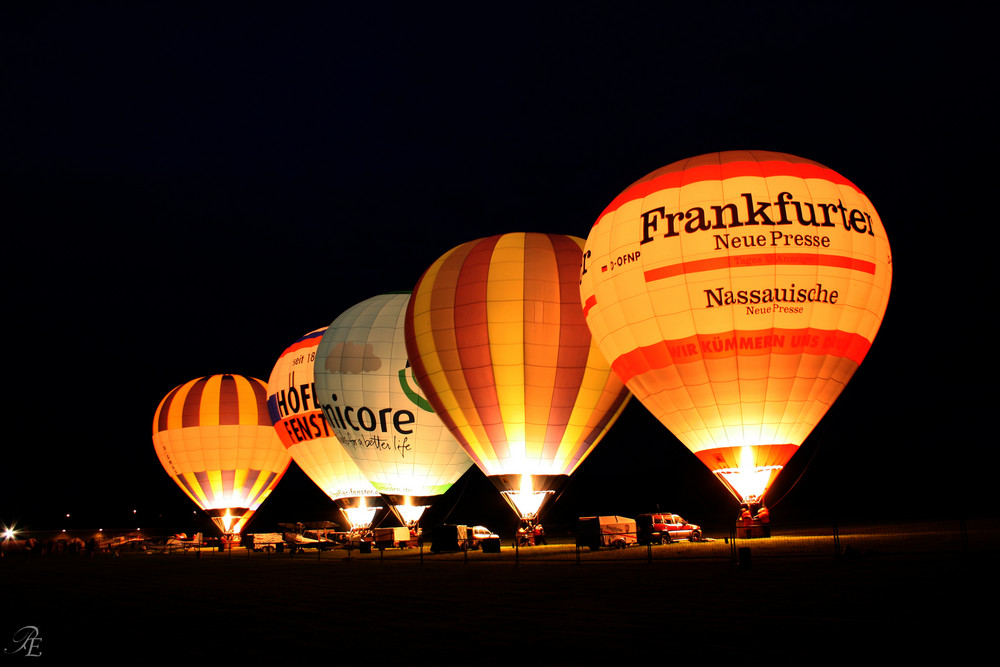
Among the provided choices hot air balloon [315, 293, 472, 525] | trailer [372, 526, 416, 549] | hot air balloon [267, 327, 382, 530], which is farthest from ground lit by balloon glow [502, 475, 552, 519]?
hot air balloon [267, 327, 382, 530]

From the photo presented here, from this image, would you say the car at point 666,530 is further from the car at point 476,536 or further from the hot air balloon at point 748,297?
the car at point 476,536

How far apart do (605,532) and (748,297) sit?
820 cm

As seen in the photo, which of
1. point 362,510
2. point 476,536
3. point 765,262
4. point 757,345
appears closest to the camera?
point 765,262

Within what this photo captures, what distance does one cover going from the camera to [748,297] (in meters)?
19.8

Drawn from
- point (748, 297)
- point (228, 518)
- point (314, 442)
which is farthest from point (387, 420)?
point (748, 297)

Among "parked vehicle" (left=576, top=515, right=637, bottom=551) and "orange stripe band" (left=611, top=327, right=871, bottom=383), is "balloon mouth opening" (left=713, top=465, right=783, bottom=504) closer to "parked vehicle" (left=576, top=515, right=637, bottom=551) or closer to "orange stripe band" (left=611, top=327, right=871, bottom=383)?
"orange stripe band" (left=611, top=327, right=871, bottom=383)

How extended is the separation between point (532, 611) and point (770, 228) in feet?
40.7

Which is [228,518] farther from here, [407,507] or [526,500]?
[526,500]

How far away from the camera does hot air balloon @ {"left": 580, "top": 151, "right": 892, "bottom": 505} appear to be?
19.8 metres

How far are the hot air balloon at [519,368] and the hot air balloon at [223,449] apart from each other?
18303 mm

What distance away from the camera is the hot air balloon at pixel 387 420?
31.2 m

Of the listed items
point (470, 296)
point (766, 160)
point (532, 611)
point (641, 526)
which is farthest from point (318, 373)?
point (532, 611)

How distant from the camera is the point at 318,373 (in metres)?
32.4

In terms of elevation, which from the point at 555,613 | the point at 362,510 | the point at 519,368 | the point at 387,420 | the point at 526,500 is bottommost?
the point at 555,613
